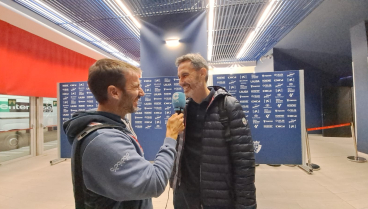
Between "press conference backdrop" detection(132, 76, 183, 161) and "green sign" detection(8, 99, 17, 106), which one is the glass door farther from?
"press conference backdrop" detection(132, 76, 183, 161)

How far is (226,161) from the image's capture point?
4.05ft

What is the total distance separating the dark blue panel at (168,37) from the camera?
13.3ft

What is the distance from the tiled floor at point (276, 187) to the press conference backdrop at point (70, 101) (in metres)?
0.64

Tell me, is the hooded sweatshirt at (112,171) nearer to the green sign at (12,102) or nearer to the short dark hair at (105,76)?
the short dark hair at (105,76)

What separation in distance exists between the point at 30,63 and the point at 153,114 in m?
3.89

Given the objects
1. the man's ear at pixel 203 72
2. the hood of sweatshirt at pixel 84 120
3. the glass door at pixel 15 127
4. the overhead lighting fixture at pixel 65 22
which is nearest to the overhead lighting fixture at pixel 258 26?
the man's ear at pixel 203 72

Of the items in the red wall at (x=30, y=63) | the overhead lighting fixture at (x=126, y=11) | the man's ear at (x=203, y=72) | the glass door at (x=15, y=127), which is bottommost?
the glass door at (x=15, y=127)

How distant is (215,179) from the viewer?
123cm

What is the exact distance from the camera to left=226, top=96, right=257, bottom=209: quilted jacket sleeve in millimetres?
1133

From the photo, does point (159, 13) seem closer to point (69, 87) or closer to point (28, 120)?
point (69, 87)

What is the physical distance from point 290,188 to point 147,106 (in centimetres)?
329

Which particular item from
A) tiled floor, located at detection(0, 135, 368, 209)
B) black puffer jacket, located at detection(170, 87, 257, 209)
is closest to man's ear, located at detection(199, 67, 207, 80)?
black puffer jacket, located at detection(170, 87, 257, 209)

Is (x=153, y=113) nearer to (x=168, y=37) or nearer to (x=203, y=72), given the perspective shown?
(x=168, y=37)

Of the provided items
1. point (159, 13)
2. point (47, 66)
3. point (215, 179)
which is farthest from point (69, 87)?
point (215, 179)
